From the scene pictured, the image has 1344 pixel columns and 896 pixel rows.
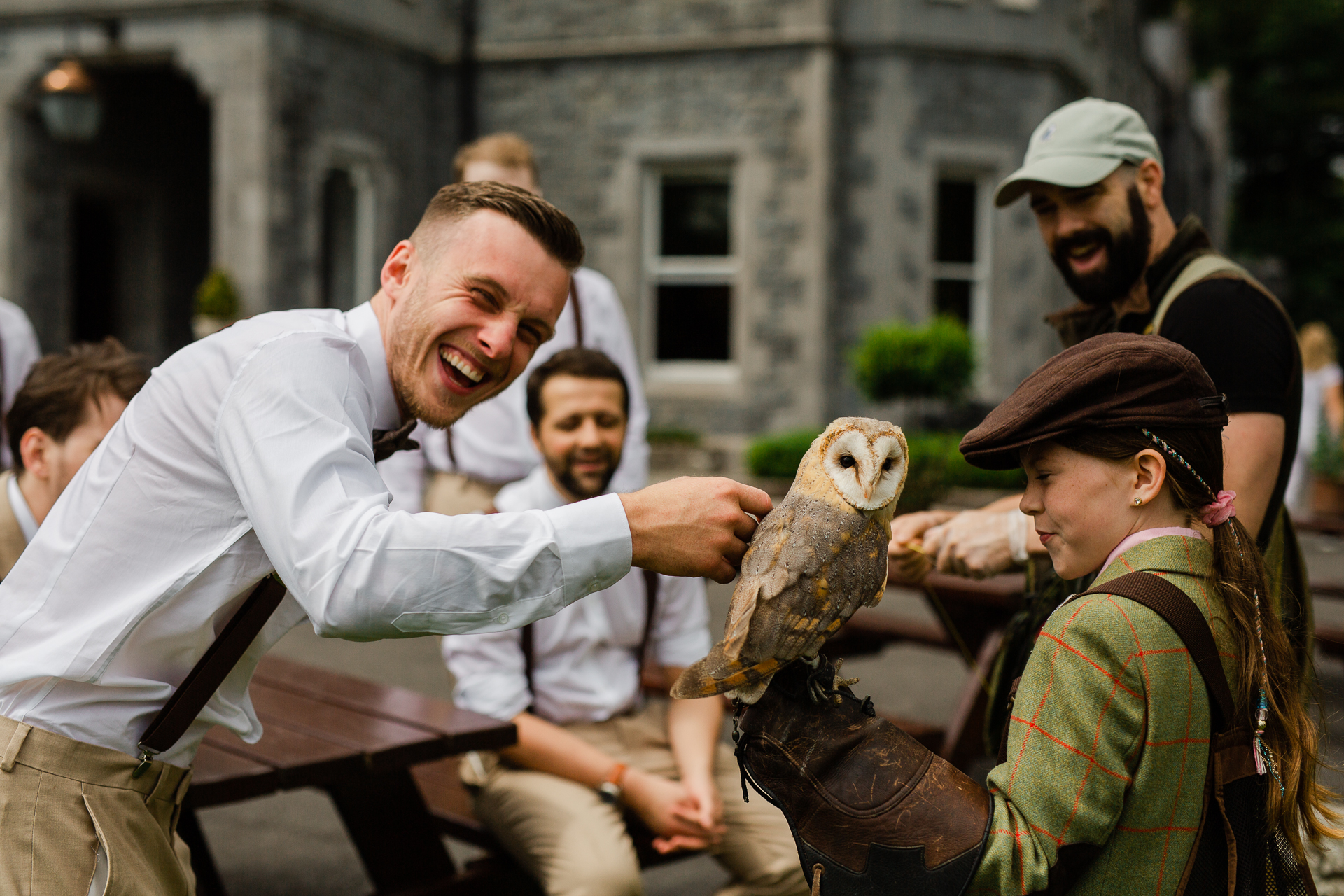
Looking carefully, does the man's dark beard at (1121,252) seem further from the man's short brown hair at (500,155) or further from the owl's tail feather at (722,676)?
the man's short brown hair at (500,155)

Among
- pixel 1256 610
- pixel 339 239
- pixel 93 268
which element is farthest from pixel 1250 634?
pixel 93 268

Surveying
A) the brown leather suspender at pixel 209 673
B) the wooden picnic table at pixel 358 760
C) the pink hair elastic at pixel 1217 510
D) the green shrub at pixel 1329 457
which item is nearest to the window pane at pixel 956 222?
the green shrub at pixel 1329 457

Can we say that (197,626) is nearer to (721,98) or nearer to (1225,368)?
(1225,368)

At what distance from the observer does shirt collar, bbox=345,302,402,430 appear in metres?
1.87

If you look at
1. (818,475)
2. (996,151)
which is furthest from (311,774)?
(996,151)

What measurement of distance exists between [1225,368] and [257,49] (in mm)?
9759

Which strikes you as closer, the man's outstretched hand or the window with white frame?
the man's outstretched hand

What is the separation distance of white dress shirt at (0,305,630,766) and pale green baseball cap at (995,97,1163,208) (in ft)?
4.91

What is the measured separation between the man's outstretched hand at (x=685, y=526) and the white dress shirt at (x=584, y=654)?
4.53ft

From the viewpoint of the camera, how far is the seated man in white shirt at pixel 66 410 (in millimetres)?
2502

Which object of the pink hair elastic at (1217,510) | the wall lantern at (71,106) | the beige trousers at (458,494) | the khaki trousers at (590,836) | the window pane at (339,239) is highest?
the wall lantern at (71,106)

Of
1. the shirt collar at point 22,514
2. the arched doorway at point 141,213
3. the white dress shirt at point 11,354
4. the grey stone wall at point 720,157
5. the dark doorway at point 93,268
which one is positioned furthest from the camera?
the dark doorway at point 93,268

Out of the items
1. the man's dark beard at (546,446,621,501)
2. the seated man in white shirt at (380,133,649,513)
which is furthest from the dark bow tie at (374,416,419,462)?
the seated man in white shirt at (380,133,649,513)

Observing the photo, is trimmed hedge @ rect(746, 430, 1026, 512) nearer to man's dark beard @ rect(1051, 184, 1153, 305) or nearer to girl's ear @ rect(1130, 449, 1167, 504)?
man's dark beard @ rect(1051, 184, 1153, 305)
